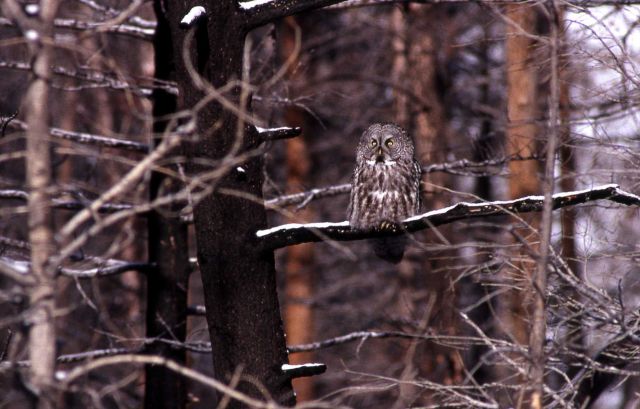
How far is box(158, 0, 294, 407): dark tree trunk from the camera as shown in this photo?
557cm

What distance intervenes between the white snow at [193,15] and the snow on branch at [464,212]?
1.31 metres

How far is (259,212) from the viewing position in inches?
223

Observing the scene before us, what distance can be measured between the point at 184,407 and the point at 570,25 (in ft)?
14.1

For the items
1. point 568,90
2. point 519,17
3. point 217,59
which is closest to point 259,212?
point 217,59

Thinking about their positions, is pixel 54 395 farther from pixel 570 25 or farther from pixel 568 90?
pixel 568 90

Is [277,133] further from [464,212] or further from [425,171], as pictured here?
[425,171]

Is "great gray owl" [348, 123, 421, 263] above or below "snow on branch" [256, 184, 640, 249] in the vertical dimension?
above

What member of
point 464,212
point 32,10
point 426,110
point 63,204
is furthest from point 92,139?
point 426,110

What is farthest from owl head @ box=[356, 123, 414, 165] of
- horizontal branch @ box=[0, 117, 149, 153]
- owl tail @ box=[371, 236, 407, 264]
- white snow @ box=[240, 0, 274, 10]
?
white snow @ box=[240, 0, 274, 10]

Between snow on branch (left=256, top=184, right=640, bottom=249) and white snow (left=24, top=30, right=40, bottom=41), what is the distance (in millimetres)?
2008

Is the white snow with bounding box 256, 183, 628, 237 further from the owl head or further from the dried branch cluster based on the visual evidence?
the owl head

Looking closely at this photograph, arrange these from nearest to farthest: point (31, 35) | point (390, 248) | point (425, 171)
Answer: point (31, 35) → point (390, 248) → point (425, 171)

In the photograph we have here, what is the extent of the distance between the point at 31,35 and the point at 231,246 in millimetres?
2459

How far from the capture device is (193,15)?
538 centimetres
